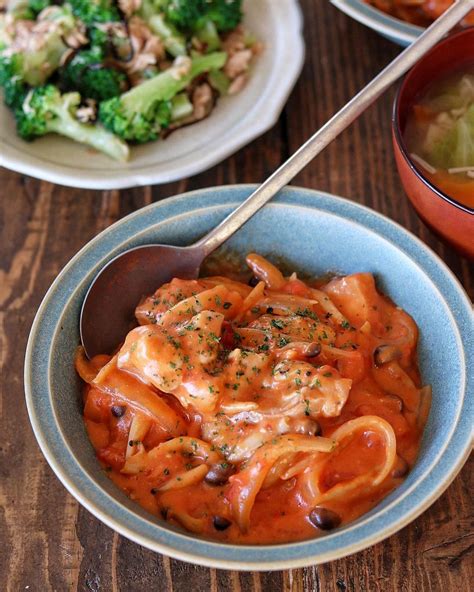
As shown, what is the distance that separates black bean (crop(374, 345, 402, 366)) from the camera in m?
2.75

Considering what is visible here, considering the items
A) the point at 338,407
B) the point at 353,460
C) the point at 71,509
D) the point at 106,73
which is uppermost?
the point at 106,73

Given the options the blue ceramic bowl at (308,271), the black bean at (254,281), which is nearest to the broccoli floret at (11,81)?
the blue ceramic bowl at (308,271)

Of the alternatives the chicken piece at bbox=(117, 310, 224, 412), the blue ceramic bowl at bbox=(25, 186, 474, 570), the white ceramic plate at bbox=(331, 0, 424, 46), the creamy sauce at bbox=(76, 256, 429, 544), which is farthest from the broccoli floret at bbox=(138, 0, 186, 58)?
the chicken piece at bbox=(117, 310, 224, 412)

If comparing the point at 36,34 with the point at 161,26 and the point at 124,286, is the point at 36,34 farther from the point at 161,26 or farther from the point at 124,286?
the point at 124,286

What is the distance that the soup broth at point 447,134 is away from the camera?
3207mm

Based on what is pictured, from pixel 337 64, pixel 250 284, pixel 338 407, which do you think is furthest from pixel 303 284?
pixel 337 64

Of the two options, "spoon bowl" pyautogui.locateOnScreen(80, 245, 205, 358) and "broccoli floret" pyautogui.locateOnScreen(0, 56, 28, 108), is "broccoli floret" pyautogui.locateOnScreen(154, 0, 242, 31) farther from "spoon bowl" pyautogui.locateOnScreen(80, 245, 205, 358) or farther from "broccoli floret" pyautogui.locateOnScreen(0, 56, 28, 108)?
"spoon bowl" pyautogui.locateOnScreen(80, 245, 205, 358)

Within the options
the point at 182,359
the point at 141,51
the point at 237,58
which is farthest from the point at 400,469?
the point at 141,51

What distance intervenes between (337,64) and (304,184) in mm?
946

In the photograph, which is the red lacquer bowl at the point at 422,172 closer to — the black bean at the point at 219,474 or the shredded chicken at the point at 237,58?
the shredded chicken at the point at 237,58

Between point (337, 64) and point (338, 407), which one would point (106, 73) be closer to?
point (337, 64)

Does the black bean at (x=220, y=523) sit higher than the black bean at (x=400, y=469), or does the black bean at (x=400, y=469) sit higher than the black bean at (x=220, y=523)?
the black bean at (x=400, y=469)

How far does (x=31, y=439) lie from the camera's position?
2979 millimetres

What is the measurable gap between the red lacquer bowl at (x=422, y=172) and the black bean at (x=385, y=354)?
576 millimetres
